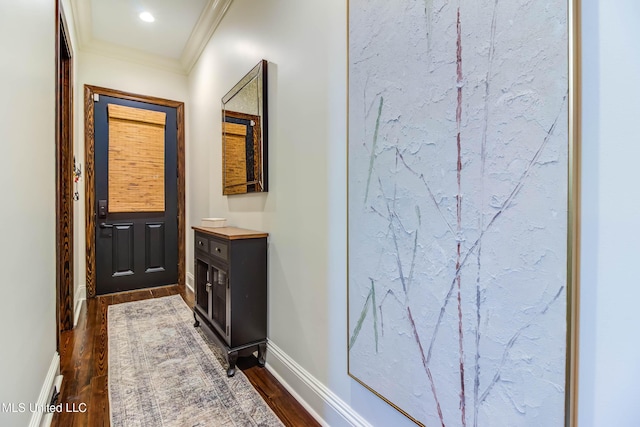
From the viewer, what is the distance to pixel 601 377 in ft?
2.09

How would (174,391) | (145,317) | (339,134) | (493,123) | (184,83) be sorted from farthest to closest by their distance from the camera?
(184,83), (145,317), (174,391), (339,134), (493,123)

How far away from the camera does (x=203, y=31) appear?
3.04 metres

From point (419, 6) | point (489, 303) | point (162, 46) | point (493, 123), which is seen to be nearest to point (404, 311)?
point (489, 303)

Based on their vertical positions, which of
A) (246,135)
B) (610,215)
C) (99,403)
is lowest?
(99,403)

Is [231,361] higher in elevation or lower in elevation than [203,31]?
lower

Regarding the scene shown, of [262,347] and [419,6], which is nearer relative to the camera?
[419,6]

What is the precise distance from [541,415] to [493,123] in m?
0.73

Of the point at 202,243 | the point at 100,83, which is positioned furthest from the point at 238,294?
the point at 100,83

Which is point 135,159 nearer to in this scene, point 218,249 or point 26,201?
point 218,249

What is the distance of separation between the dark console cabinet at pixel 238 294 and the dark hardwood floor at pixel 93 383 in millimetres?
189

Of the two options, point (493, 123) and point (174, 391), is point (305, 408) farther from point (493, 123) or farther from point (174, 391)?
point (493, 123)

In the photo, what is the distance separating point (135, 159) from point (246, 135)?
2.13m

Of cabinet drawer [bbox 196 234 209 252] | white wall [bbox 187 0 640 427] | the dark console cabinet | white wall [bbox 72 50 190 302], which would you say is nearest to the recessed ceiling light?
white wall [bbox 187 0 640 427]

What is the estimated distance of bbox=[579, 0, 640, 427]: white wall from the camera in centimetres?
60
